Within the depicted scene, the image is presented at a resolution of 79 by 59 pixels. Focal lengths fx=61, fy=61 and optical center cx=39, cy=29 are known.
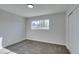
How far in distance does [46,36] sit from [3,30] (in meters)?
2.74

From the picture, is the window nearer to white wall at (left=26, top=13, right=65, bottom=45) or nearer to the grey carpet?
white wall at (left=26, top=13, right=65, bottom=45)

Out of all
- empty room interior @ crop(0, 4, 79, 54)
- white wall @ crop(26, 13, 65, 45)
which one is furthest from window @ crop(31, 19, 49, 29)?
white wall @ crop(26, 13, 65, 45)

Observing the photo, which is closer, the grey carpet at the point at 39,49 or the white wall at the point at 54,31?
the grey carpet at the point at 39,49

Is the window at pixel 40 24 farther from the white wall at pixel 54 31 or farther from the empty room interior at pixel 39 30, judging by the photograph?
the white wall at pixel 54 31

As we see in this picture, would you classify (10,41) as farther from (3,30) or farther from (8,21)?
(8,21)

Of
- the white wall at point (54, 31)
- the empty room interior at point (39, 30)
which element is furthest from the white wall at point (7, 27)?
the white wall at point (54, 31)

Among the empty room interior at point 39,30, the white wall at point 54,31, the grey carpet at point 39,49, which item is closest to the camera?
the grey carpet at point 39,49

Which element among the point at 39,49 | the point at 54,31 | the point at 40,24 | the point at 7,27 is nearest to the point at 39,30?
the point at 40,24

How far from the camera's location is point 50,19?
421 centimetres

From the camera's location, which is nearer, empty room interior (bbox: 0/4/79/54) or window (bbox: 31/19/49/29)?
empty room interior (bbox: 0/4/79/54)

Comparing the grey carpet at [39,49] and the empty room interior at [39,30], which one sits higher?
the empty room interior at [39,30]

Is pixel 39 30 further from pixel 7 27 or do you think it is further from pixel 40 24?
pixel 7 27

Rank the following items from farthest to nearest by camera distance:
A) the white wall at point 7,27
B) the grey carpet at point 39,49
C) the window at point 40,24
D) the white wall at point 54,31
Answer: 1. the window at point 40,24
2. the white wall at point 54,31
3. the white wall at point 7,27
4. the grey carpet at point 39,49
